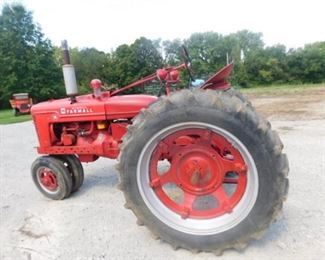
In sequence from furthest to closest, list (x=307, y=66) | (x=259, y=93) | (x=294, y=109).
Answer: (x=307, y=66), (x=259, y=93), (x=294, y=109)

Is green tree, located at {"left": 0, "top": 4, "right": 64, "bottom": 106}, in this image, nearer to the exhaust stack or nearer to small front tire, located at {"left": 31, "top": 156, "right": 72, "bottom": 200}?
small front tire, located at {"left": 31, "top": 156, "right": 72, "bottom": 200}

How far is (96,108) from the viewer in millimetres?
3217

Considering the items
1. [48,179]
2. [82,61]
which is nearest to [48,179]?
[48,179]

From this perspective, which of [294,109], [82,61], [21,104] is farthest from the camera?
[82,61]

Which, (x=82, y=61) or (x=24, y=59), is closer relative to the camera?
(x=24, y=59)

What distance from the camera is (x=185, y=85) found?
3609 millimetres

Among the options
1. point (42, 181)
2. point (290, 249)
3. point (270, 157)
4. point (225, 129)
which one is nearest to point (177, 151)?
point (225, 129)

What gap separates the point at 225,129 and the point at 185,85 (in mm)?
1583

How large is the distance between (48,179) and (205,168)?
1974mm

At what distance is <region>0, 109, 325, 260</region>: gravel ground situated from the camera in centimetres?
232

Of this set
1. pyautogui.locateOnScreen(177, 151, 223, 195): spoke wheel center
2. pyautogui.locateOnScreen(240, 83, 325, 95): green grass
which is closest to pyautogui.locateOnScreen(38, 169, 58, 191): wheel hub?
pyautogui.locateOnScreen(177, 151, 223, 195): spoke wheel center

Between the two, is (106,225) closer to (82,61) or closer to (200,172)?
(200,172)

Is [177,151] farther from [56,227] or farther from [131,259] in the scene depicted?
[56,227]

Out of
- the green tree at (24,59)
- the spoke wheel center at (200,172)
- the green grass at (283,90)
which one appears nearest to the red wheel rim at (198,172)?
the spoke wheel center at (200,172)
